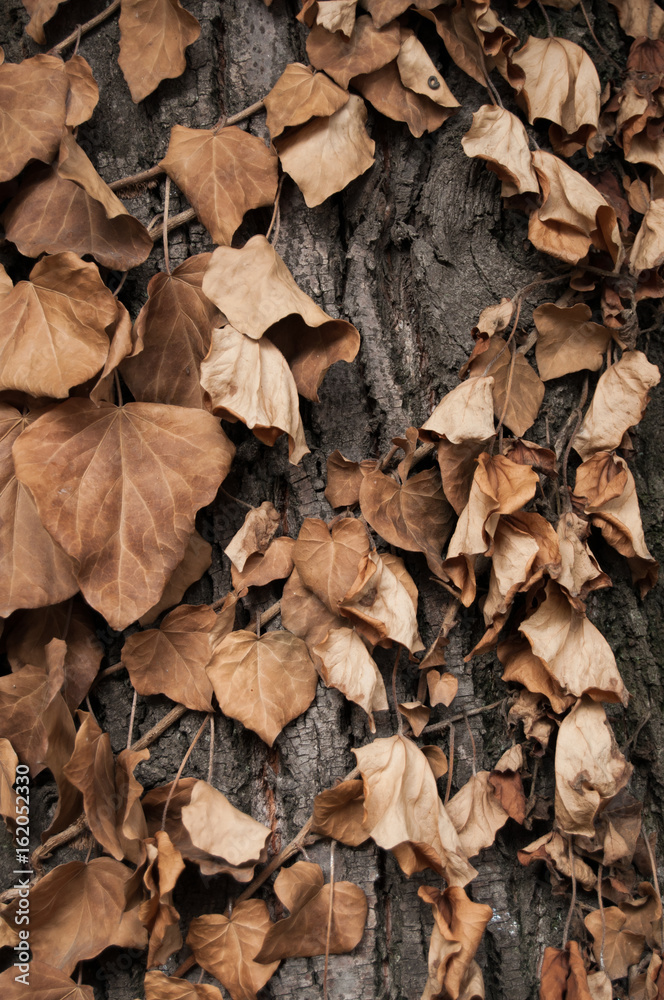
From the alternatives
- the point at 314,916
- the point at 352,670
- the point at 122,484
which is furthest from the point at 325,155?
the point at 314,916

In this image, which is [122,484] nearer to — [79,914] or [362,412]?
[362,412]

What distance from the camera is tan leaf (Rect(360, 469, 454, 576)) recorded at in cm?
75

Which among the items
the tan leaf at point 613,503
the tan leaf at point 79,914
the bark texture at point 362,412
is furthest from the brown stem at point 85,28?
the tan leaf at point 79,914

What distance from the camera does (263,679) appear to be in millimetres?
731

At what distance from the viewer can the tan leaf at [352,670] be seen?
71 cm

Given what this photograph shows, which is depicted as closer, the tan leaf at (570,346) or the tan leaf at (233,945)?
the tan leaf at (233,945)

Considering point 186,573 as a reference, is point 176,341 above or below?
above

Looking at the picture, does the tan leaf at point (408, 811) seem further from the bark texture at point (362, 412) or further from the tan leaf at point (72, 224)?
the tan leaf at point (72, 224)

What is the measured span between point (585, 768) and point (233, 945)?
422 mm

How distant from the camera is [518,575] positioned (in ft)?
2.40

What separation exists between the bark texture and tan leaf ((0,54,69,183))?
0.07 m

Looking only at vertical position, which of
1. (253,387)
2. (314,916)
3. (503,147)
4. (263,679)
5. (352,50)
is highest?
(352,50)

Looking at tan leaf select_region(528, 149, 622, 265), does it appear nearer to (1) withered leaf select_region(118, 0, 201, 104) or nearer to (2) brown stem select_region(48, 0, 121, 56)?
(1) withered leaf select_region(118, 0, 201, 104)

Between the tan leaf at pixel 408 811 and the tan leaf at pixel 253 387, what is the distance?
0.33 meters
